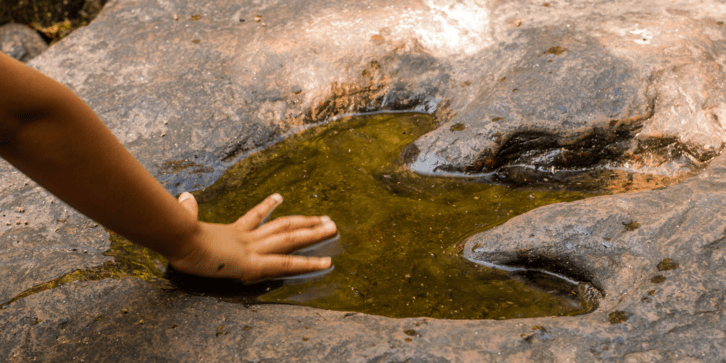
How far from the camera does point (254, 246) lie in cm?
186

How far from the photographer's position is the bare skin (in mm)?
1053

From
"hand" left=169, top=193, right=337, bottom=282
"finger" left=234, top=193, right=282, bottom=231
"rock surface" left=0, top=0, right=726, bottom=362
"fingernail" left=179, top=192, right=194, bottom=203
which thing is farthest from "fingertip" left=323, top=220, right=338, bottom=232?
"fingernail" left=179, top=192, right=194, bottom=203

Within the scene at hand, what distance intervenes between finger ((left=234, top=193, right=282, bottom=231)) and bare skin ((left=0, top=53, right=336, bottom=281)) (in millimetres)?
64

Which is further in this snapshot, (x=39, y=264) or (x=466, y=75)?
(x=466, y=75)

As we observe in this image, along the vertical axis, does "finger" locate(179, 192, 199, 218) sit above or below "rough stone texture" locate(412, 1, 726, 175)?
below

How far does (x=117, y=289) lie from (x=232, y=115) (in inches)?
48.2

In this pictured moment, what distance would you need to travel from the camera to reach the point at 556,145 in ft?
7.80

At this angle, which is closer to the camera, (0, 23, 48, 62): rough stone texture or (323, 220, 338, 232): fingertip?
(323, 220, 338, 232): fingertip

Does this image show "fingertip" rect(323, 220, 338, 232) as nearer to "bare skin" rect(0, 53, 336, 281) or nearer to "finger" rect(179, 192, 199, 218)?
"bare skin" rect(0, 53, 336, 281)

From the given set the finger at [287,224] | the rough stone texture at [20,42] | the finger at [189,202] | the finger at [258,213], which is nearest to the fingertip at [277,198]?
the finger at [258,213]

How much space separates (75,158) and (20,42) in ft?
12.2

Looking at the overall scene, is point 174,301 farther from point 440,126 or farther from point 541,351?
point 440,126

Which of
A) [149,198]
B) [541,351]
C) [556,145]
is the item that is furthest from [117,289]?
[556,145]

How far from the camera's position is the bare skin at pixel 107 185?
3.45ft
